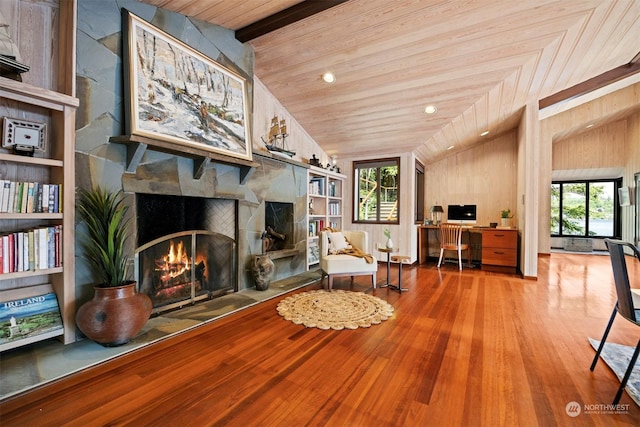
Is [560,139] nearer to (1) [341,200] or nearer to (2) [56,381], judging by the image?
(1) [341,200]

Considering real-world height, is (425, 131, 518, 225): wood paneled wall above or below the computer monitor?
above

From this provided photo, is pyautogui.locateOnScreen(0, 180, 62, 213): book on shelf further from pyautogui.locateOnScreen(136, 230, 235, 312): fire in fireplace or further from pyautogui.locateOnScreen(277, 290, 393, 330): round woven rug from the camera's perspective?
pyautogui.locateOnScreen(277, 290, 393, 330): round woven rug

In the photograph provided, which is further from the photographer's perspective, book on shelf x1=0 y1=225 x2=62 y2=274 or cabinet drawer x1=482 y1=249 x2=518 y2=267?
cabinet drawer x1=482 y1=249 x2=518 y2=267

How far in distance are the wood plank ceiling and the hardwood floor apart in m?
2.93

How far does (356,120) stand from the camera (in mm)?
4680

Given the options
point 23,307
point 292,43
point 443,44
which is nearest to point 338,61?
point 292,43

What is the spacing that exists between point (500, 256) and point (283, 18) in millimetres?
5428

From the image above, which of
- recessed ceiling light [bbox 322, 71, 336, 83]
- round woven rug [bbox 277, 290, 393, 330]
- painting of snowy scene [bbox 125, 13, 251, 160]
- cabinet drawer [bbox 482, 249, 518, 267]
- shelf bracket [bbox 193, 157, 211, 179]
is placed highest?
recessed ceiling light [bbox 322, 71, 336, 83]

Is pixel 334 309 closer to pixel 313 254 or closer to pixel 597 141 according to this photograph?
pixel 313 254

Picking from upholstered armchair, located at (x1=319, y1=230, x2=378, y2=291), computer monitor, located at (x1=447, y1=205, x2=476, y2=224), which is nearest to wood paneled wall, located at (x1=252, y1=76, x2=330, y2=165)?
upholstered armchair, located at (x1=319, y1=230, x2=378, y2=291)

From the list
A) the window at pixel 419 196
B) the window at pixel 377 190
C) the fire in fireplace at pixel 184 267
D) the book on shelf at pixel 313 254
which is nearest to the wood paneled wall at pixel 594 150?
the window at pixel 419 196

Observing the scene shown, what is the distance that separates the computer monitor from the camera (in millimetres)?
6082

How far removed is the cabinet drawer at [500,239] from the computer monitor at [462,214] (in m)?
0.72

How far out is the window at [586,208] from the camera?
7961mm
